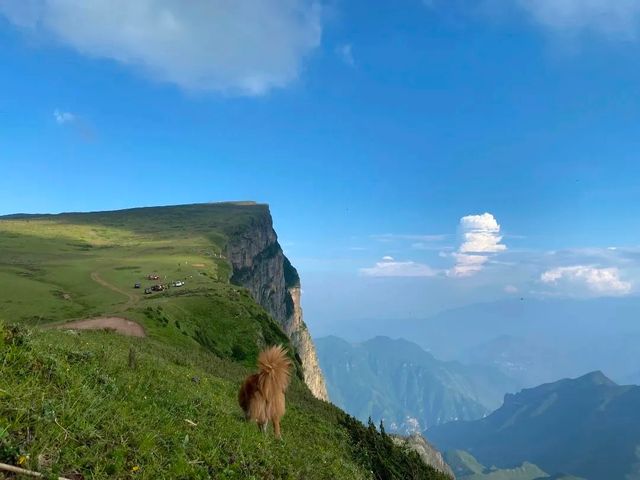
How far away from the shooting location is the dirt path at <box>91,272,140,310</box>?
65938mm

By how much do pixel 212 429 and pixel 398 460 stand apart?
632 inches

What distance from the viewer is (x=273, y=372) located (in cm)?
1220

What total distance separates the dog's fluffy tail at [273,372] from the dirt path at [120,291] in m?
55.1

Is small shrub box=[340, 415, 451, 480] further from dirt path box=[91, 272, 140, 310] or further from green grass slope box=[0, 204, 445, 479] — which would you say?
dirt path box=[91, 272, 140, 310]

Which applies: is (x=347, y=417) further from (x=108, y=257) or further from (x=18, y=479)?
(x=108, y=257)

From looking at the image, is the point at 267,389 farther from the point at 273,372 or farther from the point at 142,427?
the point at 142,427

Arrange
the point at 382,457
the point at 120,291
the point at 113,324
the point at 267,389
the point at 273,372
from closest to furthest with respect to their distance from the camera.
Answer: the point at 273,372 < the point at 267,389 < the point at 382,457 < the point at 113,324 < the point at 120,291

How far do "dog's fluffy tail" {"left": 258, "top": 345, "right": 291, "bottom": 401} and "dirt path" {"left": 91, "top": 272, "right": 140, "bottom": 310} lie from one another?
2168 inches

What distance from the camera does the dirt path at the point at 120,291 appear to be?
65.9 m

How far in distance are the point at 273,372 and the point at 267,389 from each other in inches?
25.1

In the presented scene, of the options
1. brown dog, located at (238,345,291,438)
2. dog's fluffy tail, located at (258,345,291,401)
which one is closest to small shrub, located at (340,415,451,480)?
brown dog, located at (238,345,291,438)

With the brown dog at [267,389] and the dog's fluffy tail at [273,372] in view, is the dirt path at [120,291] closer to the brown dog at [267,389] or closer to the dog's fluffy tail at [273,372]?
the brown dog at [267,389]

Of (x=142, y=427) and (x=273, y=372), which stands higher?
(x=273, y=372)

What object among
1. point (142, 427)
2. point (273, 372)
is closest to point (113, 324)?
point (273, 372)
